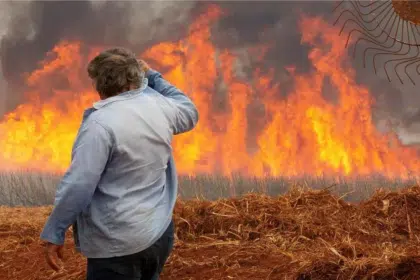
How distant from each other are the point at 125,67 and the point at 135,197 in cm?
65

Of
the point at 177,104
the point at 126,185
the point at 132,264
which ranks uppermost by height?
the point at 177,104

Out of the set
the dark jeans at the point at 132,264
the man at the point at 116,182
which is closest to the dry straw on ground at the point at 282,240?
the dark jeans at the point at 132,264

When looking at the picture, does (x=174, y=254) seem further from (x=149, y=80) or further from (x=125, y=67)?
(x=125, y=67)

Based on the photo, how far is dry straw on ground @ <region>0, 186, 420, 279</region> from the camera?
16.0 ft

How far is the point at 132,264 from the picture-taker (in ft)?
10.3

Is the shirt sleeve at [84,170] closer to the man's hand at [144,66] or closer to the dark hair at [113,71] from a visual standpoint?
the dark hair at [113,71]

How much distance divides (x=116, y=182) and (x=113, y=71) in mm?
549

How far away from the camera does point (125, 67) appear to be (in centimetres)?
315

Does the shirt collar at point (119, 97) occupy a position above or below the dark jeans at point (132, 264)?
above

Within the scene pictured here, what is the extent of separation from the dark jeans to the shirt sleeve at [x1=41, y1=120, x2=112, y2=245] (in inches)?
11.5

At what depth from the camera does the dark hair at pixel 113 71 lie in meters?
3.13

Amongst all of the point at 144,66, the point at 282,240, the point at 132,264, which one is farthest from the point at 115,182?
the point at 282,240

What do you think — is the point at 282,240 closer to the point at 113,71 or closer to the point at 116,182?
the point at 116,182

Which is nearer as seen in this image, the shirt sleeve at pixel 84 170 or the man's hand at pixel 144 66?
the shirt sleeve at pixel 84 170
